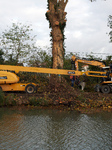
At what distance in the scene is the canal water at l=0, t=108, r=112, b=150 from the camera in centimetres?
495

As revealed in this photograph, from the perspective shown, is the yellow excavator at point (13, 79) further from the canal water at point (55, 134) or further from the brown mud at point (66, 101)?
the canal water at point (55, 134)

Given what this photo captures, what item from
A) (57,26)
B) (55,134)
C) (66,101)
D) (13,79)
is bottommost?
(55,134)

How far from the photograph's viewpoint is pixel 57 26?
15.5 metres

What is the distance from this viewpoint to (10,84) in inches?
501

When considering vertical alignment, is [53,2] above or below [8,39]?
above

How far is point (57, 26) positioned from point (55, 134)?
11328mm

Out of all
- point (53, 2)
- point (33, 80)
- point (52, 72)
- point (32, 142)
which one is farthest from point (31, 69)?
point (32, 142)

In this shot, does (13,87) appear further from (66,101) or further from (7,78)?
(66,101)

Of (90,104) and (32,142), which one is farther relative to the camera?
(90,104)

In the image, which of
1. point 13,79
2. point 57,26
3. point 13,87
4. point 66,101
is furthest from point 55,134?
point 57,26

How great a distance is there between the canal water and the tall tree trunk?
26.6 ft

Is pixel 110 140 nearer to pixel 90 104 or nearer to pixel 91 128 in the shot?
pixel 91 128

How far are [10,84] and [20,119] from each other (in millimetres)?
5279

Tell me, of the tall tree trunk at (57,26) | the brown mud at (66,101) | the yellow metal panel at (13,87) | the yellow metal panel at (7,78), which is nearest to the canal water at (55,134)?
the brown mud at (66,101)
